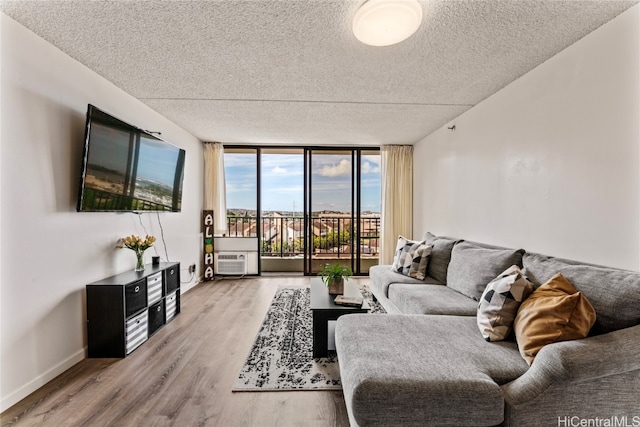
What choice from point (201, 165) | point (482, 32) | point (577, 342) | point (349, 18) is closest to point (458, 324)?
point (577, 342)

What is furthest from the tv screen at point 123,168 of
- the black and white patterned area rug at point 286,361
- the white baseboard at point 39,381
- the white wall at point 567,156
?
the white wall at point 567,156

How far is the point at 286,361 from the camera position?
2.24m

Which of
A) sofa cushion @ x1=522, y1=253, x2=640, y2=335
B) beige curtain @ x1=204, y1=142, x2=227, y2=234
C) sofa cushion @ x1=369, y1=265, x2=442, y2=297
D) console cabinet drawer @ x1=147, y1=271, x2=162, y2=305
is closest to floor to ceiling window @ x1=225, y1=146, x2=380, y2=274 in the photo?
beige curtain @ x1=204, y1=142, x2=227, y2=234

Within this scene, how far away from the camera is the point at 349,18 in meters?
1.72

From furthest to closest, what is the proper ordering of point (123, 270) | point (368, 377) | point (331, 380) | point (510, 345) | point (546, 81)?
1. point (123, 270)
2. point (546, 81)
3. point (331, 380)
4. point (510, 345)
5. point (368, 377)

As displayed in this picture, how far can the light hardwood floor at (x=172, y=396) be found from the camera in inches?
64.6

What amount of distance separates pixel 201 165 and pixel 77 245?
2829 mm

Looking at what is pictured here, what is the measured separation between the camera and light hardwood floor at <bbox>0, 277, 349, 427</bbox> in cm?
164

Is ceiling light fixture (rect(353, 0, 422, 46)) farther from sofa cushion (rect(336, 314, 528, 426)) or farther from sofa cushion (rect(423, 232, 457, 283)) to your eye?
sofa cushion (rect(423, 232, 457, 283))

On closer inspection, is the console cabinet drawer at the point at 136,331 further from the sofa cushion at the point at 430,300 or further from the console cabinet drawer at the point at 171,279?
the sofa cushion at the point at 430,300

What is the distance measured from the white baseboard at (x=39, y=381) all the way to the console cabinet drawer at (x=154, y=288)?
0.58 meters

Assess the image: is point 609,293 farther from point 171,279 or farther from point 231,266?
point 231,266

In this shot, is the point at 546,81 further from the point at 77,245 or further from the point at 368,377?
the point at 77,245

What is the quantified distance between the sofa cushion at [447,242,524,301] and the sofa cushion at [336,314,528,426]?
67 centimetres
